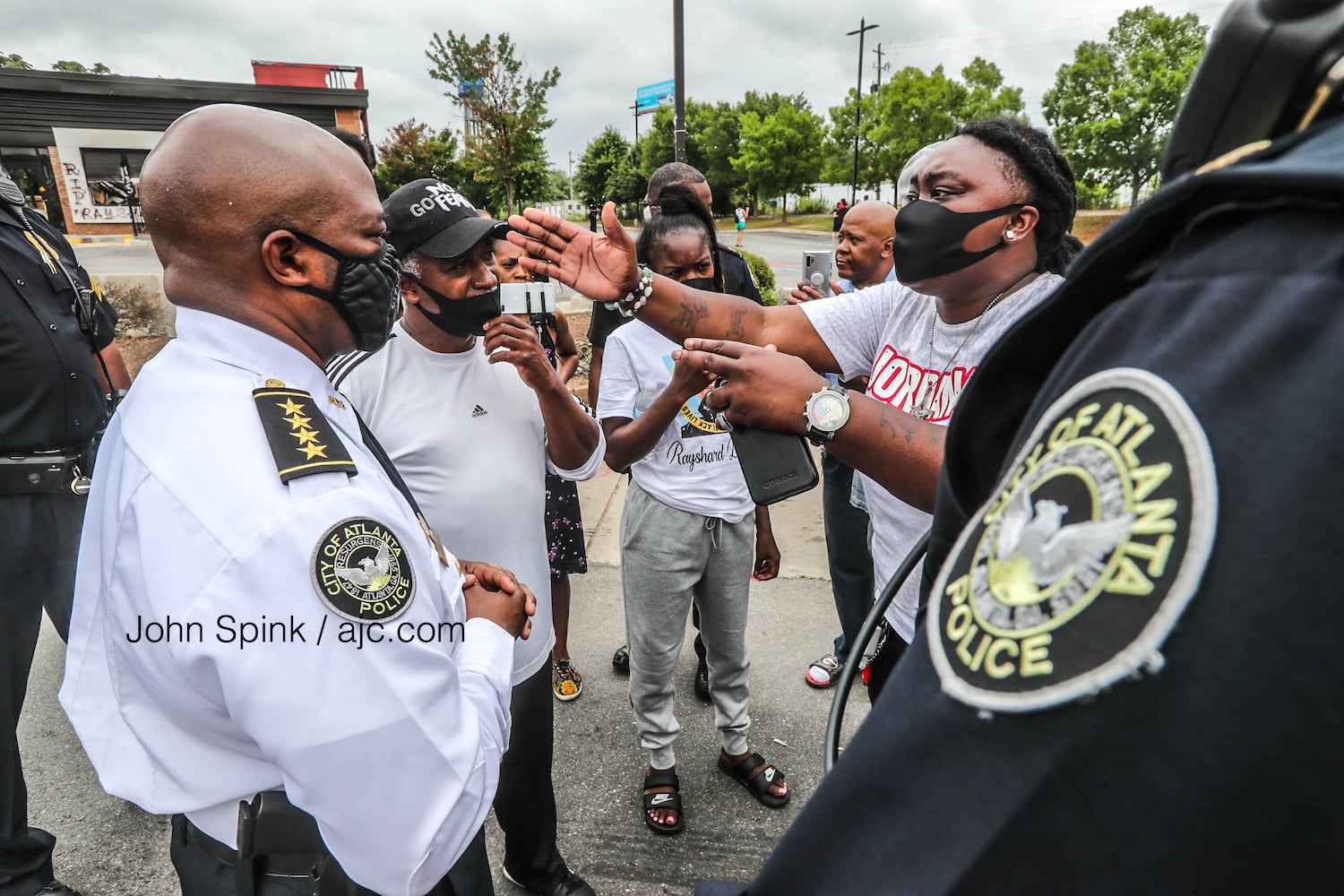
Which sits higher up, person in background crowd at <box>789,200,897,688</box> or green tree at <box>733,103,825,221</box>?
green tree at <box>733,103,825,221</box>

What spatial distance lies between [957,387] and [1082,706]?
156 cm

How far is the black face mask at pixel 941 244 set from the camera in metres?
1.90

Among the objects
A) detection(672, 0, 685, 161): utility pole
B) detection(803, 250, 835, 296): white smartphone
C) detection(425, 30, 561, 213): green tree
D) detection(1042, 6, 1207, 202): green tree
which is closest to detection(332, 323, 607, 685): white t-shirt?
detection(803, 250, 835, 296): white smartphone

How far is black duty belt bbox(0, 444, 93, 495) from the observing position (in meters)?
2.50

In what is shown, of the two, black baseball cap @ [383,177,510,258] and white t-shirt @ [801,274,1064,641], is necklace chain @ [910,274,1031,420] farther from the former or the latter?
black baseball cap @ [383,177,510,258]

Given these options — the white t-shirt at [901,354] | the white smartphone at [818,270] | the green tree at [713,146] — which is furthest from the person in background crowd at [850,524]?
the green tree at [713,146]

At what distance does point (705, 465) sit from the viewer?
2727mm

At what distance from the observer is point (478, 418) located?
2150 millimetres

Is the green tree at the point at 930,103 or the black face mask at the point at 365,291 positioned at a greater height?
the green tree at the point at 930,103

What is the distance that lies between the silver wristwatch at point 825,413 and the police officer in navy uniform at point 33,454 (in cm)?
270

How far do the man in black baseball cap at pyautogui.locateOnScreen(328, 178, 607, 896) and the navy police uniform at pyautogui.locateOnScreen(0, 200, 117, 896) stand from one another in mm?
1402

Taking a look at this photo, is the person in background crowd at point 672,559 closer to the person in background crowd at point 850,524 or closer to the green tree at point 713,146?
the person in background crowd at point 850,524

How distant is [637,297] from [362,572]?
4.46 feet

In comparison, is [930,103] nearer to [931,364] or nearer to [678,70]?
[678,70]
